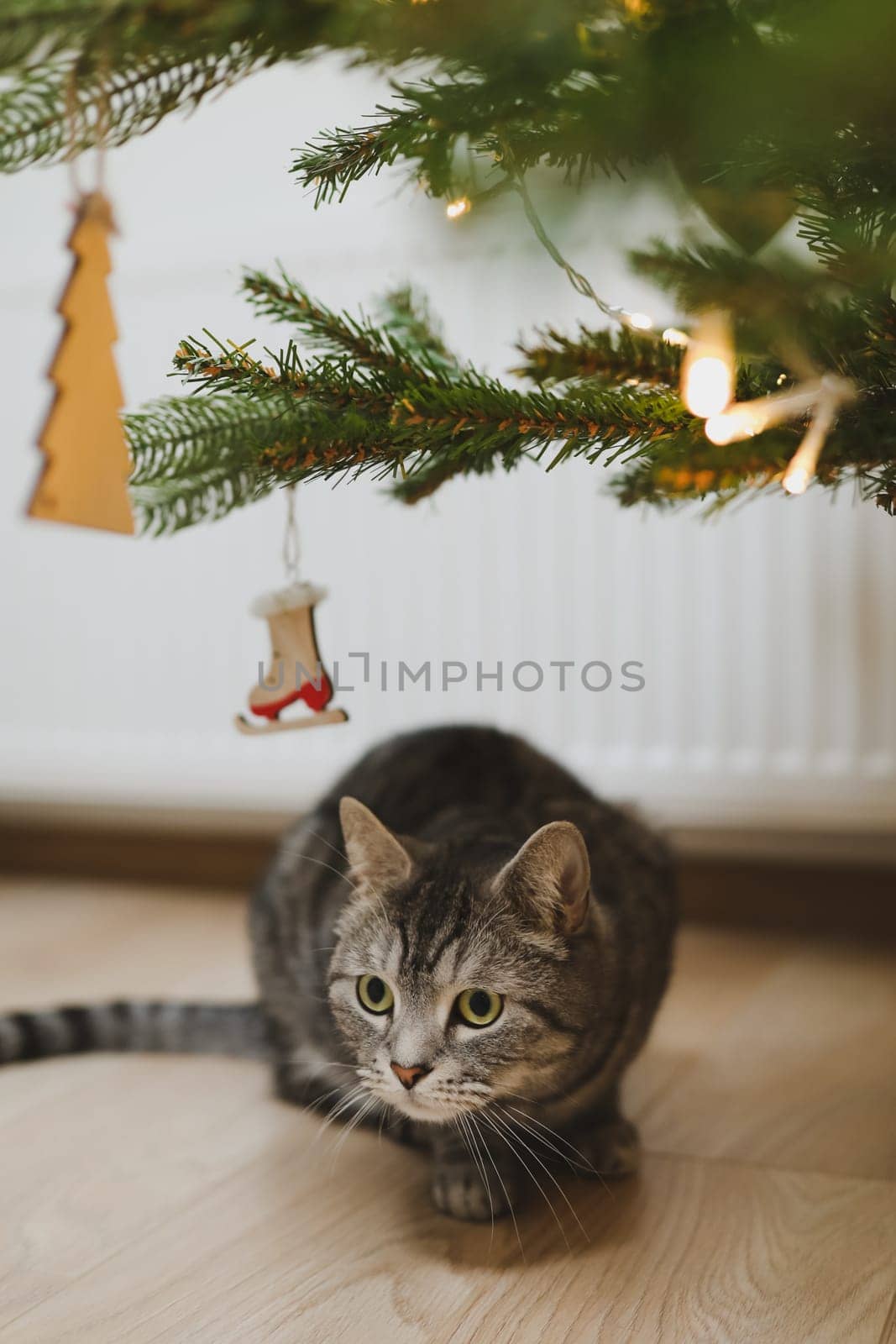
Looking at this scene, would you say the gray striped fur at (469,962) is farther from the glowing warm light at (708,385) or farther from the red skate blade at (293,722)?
the glowing warm light at (708,385)

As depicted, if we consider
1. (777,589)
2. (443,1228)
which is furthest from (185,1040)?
(777,589)

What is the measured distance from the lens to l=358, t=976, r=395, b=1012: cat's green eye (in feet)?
2.88

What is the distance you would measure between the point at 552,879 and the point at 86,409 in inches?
17.5

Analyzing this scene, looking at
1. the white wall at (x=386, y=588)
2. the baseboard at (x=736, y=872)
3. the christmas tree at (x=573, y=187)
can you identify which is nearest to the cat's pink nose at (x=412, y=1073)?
the christmas tree at (x=573, y=187)

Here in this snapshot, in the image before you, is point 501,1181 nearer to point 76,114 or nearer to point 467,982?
point 467,982

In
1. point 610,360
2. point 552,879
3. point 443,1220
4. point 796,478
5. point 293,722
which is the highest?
point 610,360

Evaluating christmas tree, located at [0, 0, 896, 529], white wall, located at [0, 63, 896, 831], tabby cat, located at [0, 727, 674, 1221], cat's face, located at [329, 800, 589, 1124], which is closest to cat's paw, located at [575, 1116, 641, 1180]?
tabby cat, located at [0, 727, 674, 1221]

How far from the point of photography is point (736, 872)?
1729mm

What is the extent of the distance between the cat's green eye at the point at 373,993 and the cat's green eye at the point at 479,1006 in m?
0.06

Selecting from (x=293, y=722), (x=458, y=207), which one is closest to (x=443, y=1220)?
(x=293, y=722)

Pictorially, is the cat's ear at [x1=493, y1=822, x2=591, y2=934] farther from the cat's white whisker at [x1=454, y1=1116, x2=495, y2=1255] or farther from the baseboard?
the baseboard

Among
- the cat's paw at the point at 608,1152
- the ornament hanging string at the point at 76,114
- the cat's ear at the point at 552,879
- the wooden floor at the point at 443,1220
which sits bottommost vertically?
the wooden floor at the point at 443,1220

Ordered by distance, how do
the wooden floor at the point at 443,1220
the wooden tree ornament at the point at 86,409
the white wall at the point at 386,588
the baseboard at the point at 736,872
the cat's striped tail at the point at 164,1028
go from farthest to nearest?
the baseboard at the point at 736,872
the white wall at the point at 386,588
the cat's striped tail at the point at 164,1028
the wooden floor at the point at 443,1220
the wooden tree ornament at the point at 86,409

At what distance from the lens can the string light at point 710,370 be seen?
1.99 feet
